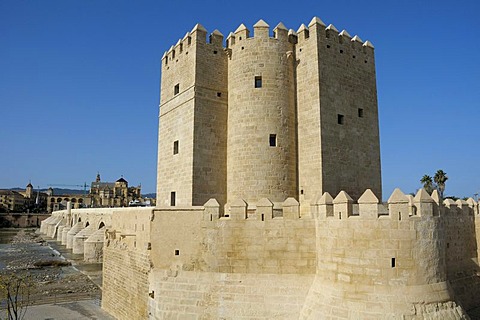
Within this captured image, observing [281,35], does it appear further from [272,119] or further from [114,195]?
[114,195]

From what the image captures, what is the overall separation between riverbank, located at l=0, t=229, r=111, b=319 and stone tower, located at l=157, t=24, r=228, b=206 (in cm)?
688

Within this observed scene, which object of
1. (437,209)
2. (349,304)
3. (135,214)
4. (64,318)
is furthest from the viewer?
(64,318)

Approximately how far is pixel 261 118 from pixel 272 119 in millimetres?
460

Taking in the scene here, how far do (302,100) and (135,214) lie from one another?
8.28 meters

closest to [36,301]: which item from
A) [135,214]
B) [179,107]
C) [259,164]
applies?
[135,214]

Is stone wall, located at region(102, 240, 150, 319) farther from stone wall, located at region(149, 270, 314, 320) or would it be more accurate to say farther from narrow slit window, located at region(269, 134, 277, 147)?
narrow slit window, located at region(269, 134, 277, 147)

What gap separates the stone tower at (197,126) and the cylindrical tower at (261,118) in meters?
0.47

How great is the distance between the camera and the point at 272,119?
15.2 meters

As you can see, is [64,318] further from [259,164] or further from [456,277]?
[456,277]

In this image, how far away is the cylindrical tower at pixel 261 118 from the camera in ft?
48.9

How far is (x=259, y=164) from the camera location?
14.9 metres

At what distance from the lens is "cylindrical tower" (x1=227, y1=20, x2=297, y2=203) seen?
14.9 m

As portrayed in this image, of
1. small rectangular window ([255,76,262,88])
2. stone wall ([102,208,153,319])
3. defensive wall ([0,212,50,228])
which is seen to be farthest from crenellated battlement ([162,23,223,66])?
defensive wall ([0,212,50,228])

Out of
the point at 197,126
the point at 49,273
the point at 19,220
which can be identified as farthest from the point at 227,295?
the point at 19,220
